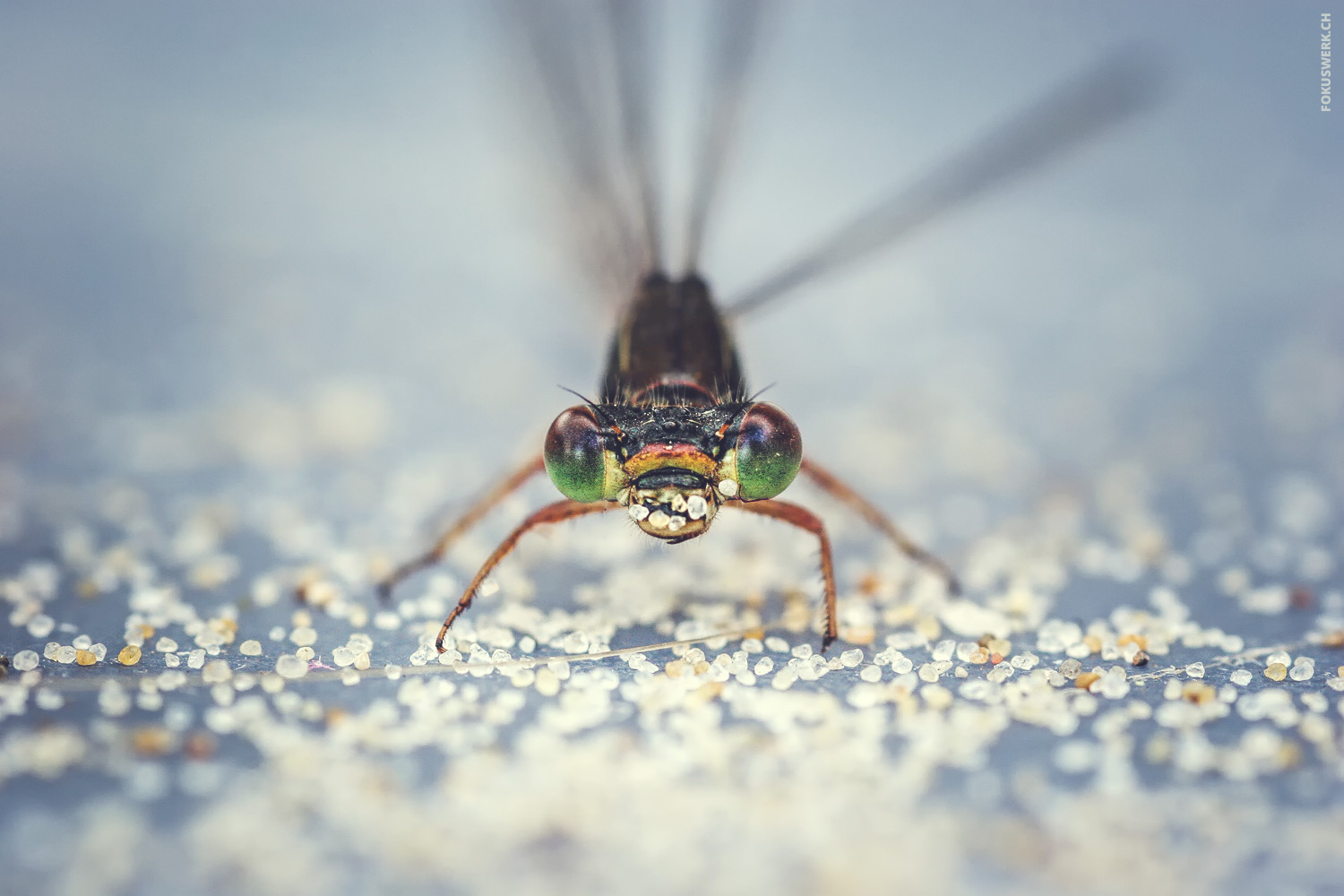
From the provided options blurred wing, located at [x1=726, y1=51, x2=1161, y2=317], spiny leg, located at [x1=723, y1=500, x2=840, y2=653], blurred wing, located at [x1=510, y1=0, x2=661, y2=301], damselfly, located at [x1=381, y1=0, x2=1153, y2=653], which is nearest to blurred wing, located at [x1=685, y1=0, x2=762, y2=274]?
damselfly, located at [x1=381, y1=0, x2=1153, y2=653]

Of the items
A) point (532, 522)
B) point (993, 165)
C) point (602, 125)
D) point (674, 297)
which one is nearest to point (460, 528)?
point (532, 522)

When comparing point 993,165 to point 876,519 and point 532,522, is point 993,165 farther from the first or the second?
point 532,522

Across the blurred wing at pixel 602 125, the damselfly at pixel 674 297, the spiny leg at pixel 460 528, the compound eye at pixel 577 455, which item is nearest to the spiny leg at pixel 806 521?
the damselfly at pixel 674 297

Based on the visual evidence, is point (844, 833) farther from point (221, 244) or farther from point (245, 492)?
point (221, 244)

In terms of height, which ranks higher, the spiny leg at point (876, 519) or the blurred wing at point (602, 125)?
the blurred wing at point (602, 125)

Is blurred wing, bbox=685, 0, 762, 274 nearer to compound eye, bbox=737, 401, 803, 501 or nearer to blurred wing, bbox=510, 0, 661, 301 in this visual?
blurred wing, bbox=510, 0, 661, 301

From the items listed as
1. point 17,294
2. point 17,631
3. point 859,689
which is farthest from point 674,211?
point 17,294

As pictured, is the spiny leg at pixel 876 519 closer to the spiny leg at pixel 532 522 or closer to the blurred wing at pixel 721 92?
the spiny leg at pixel 532 522

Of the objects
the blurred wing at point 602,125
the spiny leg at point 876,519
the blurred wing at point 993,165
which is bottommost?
the spiny leg at point 876,519
